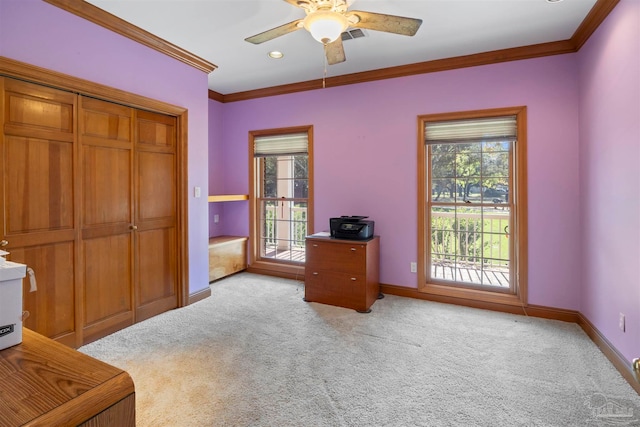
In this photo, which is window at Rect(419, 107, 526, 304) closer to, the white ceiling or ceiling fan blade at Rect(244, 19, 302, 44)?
the white ceiling

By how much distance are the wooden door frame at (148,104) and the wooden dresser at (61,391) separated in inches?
82.8

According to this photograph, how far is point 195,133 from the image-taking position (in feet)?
11.7

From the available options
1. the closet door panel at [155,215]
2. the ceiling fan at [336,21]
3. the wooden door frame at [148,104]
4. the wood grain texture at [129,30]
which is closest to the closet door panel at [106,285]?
the closet door panel at [155,215]

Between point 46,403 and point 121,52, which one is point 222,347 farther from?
point 121,52

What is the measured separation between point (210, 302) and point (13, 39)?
269 cm

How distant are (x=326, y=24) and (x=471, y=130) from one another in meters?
2.16

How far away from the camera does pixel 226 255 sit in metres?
4.51

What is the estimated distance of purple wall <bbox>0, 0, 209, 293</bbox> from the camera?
85.9 inches

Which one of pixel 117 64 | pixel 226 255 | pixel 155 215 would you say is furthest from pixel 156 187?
pixel 226 255

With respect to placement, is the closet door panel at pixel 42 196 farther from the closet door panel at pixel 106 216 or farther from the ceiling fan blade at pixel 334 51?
the ceiling fan blade at pixel 334 51

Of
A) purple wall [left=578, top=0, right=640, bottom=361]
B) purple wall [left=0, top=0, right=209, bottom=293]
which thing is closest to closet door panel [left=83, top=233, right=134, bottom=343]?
purple wall [left=0, top=0, right=209, bottom=293]

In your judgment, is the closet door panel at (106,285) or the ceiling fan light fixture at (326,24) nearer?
the ceiling fan light fixture at (326,24)

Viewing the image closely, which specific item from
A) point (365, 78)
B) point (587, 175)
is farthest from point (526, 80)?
point (365, 78)

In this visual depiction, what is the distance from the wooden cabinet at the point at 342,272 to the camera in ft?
11.1
